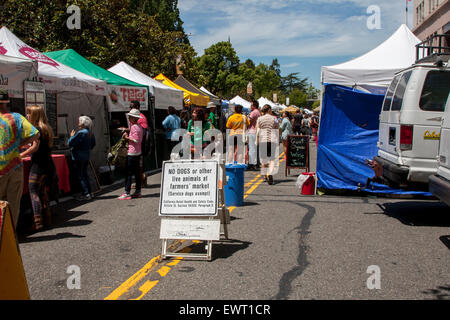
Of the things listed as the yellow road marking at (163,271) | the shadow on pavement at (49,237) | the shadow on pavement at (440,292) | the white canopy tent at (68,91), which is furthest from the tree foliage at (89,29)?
the shadow on pavement at (440,292)

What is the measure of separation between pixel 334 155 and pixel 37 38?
1708cm

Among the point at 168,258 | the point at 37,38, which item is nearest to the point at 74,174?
the point at 168,258

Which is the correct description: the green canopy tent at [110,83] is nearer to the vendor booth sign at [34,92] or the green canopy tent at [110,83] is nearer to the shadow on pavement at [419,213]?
the vendor booth sign at [34,92]

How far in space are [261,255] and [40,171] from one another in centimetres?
398

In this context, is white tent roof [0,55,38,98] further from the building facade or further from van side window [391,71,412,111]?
the building facade

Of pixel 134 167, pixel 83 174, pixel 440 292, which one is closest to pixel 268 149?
pixel 134 167

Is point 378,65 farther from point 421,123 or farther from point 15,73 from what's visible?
point 15,73

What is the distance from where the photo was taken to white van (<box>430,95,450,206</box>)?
601 centimetres

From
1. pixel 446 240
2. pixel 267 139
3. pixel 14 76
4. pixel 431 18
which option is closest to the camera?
pixel 446 240

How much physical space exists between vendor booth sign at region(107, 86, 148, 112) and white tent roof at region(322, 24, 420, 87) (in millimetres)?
6145

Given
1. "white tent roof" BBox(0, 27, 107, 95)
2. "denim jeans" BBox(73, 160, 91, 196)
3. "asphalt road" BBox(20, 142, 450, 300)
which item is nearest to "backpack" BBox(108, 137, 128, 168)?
"denim jeans" BBox(73, 160, 91, 196)


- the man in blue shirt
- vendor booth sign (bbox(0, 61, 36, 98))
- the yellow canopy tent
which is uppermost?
the yellow canopy tent

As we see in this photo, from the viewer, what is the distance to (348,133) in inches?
401
